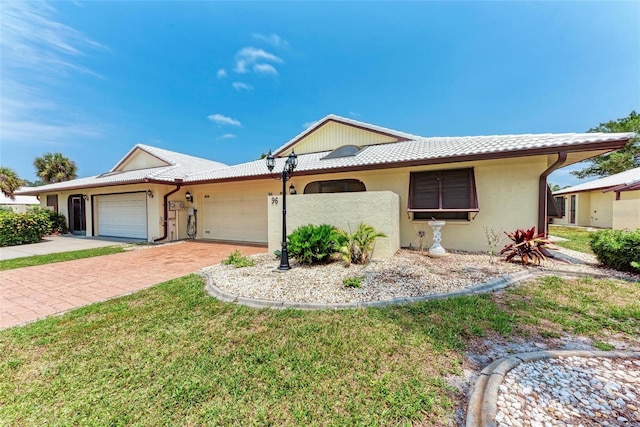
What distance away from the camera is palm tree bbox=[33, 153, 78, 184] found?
23.9 metres

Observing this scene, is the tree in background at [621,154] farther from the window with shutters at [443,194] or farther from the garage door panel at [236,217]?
the garage door panel at [236,217]

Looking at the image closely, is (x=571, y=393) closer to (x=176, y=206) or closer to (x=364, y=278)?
(x=364, y=278)

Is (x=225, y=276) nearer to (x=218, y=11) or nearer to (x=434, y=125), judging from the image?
(x=218, y=11)

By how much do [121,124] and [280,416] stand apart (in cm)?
2389

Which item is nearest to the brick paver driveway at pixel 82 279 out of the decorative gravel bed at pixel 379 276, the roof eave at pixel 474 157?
the decorative gravel bed at pixel 379 276

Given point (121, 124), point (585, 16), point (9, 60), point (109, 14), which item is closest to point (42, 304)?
point (9, 60)

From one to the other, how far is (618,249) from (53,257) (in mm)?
16820

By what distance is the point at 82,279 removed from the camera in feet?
19.6

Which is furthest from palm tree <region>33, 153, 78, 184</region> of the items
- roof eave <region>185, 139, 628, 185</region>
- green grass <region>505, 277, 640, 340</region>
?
green grass <region>505, 277, 640, 340</region>

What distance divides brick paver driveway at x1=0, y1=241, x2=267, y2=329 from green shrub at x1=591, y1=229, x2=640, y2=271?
34.7 feet

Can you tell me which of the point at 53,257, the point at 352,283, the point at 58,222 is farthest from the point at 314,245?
the point at 58,222

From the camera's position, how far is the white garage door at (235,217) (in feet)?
39.5

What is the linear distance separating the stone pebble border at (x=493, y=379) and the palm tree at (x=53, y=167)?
36034 millimetres

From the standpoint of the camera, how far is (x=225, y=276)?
5738 millimetres
